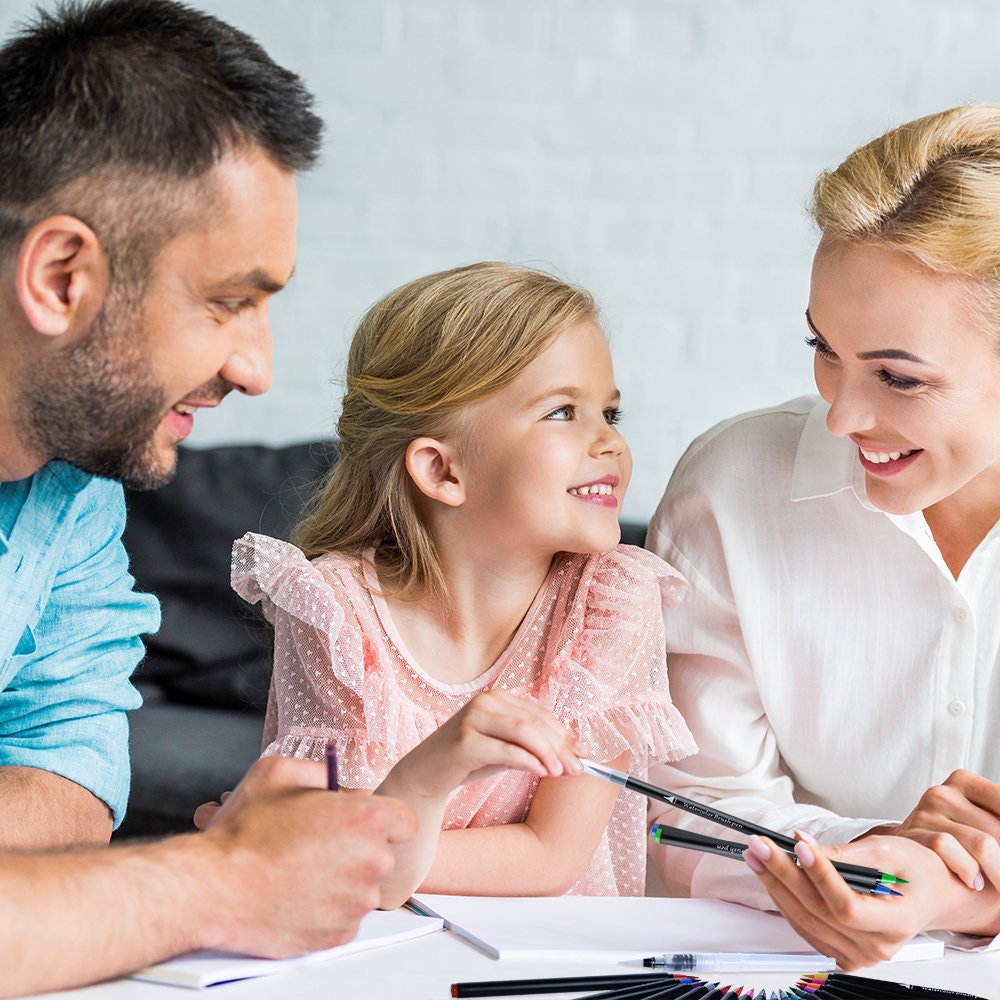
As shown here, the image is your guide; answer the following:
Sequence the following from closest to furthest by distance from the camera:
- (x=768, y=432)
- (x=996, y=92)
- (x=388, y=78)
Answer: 1. (x=768, y=432)
2. (x=996, y=92)
3. (x=388, y=78)

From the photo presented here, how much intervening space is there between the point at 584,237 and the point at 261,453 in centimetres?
87

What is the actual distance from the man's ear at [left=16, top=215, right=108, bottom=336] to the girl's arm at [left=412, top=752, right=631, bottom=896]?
2.09 ft

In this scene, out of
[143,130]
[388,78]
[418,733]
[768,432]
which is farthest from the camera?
[388,78]

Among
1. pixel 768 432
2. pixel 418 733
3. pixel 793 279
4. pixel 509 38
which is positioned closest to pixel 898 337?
pixel 768 432

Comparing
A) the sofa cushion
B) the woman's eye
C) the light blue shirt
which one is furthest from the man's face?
the sofa cushion

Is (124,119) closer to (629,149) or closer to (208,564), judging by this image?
(208,564)

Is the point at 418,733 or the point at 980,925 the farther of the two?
the point at 418,733

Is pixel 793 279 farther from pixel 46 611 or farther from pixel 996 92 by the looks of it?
pixel 46 611

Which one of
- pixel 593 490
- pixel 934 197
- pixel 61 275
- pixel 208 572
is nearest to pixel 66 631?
pixel 61 275

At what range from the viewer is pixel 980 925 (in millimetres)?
1061

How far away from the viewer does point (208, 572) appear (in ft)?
8.77

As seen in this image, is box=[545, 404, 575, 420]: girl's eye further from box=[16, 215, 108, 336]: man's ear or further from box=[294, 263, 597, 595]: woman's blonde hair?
box=[16, 215, 108, 336]: man's ear

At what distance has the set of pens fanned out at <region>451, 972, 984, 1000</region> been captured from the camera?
87 cm

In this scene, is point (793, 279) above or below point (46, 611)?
above
